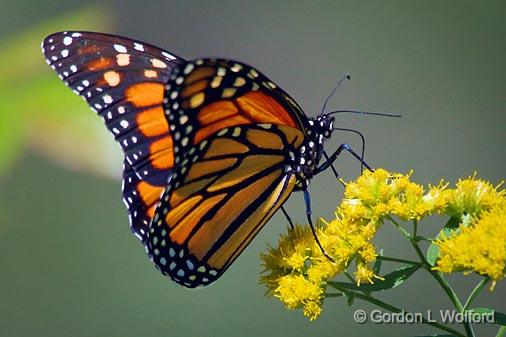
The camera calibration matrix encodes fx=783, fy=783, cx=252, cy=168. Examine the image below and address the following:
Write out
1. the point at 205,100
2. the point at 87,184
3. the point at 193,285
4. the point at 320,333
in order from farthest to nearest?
the point at 87,184 < the point at 320,333 < the point at 193,285 < the point at 205,100

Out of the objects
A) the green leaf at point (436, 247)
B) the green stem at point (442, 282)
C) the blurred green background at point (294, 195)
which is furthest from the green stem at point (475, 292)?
the blurred green background at point (294, 195)

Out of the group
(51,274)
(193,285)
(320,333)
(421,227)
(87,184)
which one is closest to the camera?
(193,285)

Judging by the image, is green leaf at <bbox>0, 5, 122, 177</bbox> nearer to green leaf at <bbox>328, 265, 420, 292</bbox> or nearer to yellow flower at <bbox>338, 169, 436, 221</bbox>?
yellow flower at <bbox>338, 169, 436, 221</bbox>

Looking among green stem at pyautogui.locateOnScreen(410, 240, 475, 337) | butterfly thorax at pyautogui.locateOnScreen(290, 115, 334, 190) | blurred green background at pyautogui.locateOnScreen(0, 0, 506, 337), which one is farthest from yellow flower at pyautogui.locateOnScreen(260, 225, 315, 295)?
blurred green background at pyautogui.locateOnScreen(0, 0, 506, 337)

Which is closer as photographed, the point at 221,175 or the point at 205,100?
the point at 205,100

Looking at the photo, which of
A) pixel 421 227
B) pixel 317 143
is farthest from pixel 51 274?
pixel 317 143

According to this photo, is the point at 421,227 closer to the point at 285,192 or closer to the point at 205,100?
the point at 285,192

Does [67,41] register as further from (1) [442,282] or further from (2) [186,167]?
(1) [442,282]

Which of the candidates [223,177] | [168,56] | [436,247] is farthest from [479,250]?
[168,56]
